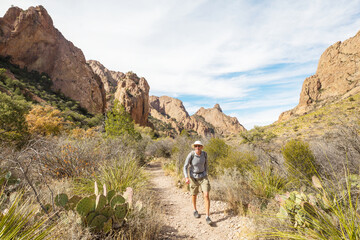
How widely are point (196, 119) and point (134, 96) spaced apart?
183 ft

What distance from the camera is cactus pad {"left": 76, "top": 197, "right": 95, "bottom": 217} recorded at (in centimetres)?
226

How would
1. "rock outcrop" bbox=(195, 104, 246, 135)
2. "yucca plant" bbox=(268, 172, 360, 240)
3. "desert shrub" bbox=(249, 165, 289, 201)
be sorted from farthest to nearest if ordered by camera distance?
"rock outcrop" bbox=(195, 104, 246, 135) < "desert shrub" bbox=(249, 165, 289, 201) < "yucca plant" bbox=(268, 172, 360, 240)

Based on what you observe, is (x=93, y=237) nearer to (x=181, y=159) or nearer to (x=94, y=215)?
(x=94, y=215)


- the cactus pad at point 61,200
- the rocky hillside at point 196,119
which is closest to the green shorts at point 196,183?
the cactus pad at point 61,200

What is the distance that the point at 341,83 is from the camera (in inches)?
2208

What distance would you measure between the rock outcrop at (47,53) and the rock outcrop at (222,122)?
237 feet

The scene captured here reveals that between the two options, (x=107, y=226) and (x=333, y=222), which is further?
(x=107, y=226)

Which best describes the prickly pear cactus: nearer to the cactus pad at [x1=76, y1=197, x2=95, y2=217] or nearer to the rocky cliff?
the cactus pad at [x1=76, y1=197, x2=95, y2=217]

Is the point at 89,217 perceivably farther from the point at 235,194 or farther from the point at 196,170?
the point at 235,194

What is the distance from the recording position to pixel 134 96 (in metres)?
56.2

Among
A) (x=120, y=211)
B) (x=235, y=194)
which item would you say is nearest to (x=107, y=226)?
(x=120, y=211)

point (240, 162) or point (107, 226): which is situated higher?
point (240, 162)

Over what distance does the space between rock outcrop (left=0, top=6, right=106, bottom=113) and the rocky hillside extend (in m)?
47.5

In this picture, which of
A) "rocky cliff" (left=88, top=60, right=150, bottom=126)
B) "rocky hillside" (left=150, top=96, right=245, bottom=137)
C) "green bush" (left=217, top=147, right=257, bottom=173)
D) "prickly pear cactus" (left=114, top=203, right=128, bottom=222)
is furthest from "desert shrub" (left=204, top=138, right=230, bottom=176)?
"rocky hillside" (left=150, top=96, right=245, bottom=137)
